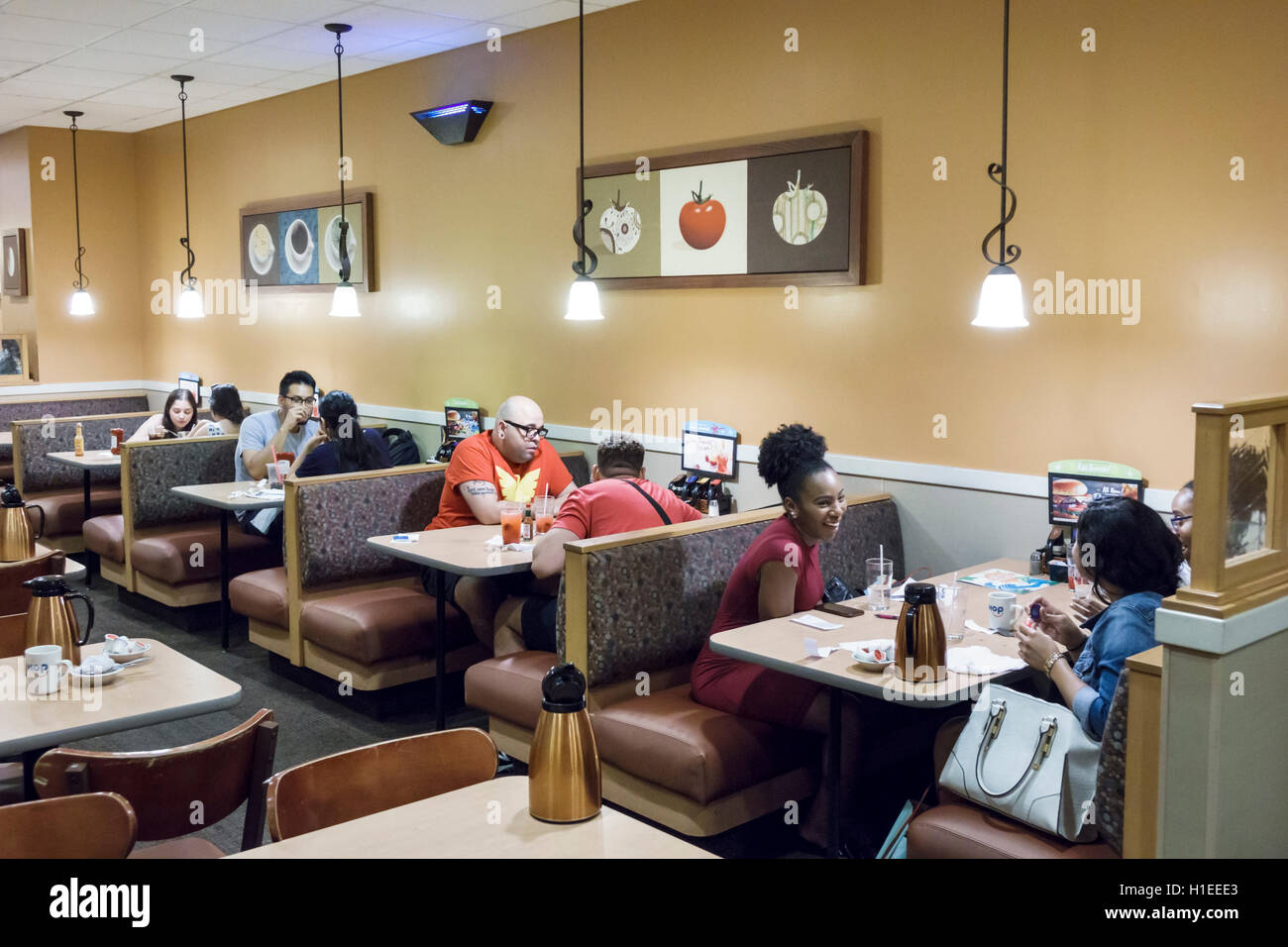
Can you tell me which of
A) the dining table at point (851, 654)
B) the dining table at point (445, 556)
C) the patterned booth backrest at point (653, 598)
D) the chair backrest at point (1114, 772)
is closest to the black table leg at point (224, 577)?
the dining table at point (445, 556)

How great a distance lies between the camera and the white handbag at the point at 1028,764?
2.61 meters

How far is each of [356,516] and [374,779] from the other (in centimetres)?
305

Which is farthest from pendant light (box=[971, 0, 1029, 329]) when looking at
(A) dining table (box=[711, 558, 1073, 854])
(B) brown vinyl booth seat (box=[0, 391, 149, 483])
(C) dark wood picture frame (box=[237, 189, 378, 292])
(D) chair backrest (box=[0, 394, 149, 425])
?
(D) chair backrest (box=[0, 394, 149, 425])

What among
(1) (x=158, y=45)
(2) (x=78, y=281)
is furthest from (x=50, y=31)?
(2) (x=78, y=281)

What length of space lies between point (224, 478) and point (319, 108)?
257cm

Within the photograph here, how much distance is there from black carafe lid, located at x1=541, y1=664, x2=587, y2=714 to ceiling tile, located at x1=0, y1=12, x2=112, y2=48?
545cm

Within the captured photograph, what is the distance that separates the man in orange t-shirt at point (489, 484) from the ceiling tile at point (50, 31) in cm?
317

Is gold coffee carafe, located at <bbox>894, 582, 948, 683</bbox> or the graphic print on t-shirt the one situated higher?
the graphic print on t-shirt

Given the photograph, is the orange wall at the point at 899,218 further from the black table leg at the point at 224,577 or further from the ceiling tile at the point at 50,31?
the black table leg at the point at 224,577

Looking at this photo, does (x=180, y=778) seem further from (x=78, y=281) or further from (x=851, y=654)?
(x=78, y=281)

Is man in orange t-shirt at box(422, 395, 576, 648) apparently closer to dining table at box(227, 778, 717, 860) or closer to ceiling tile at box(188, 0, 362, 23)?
ceiling tile at box(188, 0, 362, 23)

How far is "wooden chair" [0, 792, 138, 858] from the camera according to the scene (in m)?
1.99

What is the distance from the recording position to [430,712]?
494 cm
